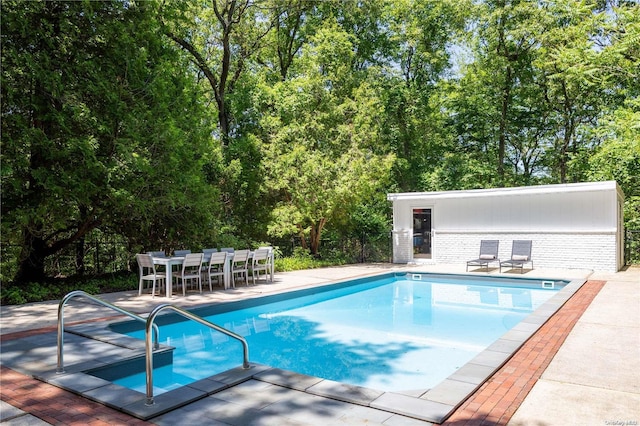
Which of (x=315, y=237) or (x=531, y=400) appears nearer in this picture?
(x=531, y=400)

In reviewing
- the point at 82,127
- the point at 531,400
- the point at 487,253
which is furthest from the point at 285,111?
the point at 531,400

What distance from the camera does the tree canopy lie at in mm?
9523

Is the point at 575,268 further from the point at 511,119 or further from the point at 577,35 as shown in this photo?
the point at 511,119

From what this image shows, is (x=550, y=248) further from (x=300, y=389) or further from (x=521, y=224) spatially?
(x=300, y=389)

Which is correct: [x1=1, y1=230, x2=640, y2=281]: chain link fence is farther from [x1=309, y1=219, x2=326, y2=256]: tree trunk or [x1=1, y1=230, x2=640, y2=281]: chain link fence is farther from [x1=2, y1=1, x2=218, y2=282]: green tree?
[x1=309, y1=219, x2=326, y2=256]: tree trunk

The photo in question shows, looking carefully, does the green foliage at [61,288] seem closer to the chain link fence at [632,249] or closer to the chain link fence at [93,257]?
the chain link fence at [93,257]

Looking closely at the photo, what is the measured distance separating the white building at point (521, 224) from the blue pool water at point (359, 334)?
336 cm

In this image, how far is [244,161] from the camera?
17078 millimetres

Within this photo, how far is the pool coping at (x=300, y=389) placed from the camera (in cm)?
357

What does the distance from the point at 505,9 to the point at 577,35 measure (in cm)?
382

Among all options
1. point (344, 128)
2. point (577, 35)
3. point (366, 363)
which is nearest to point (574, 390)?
point (366, 363)

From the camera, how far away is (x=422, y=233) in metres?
17.2

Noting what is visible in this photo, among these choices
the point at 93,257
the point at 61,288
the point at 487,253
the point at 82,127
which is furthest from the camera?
the point at 487,253

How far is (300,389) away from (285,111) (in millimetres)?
14497
